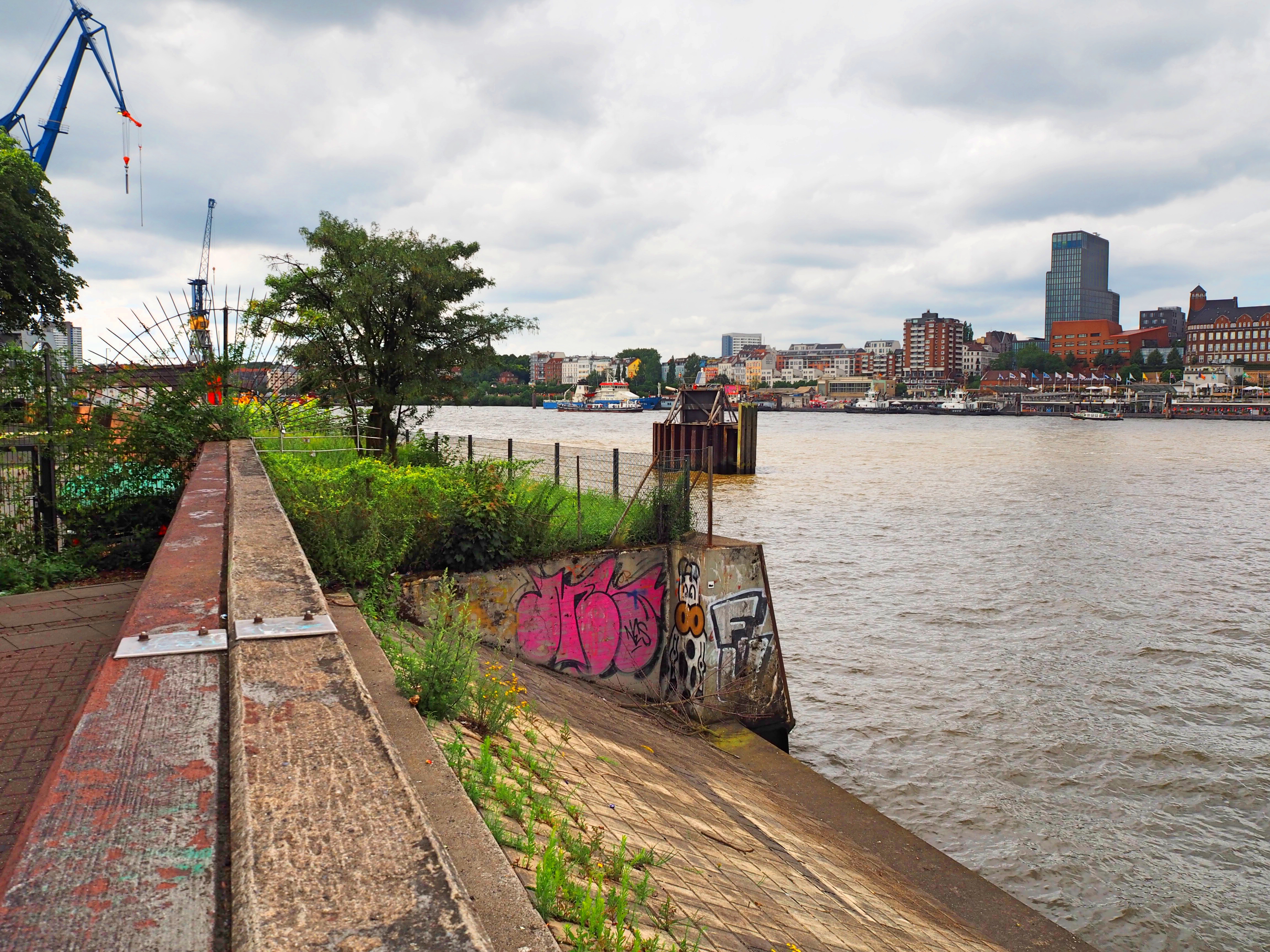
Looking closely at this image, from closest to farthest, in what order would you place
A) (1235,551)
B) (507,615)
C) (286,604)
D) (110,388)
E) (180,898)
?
(180,898)
(286,604)
(110,388)
(507,615)
(1235,551)

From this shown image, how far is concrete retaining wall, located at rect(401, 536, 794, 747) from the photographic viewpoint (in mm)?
10203

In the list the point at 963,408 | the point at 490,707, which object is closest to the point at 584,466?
the point at 490,707

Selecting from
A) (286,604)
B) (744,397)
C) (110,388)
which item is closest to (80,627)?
(286,604)

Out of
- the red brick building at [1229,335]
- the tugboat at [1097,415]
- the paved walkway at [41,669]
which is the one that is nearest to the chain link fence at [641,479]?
the paved walkway at [41,669]

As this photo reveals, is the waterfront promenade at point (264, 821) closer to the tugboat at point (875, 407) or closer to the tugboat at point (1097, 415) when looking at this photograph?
the tugboat at point (1097, 415)

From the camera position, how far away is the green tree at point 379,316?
17969mm

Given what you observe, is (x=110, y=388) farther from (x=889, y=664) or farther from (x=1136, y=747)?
(x=1136, y=747)

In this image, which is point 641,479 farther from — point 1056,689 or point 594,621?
point 1056,689

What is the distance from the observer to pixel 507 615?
970cm

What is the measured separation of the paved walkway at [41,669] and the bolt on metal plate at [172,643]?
408mm

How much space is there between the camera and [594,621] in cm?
1049

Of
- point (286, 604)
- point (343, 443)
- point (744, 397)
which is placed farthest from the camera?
point (744, 397)

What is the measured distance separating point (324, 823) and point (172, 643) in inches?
63.3

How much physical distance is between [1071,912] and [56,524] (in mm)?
10138
